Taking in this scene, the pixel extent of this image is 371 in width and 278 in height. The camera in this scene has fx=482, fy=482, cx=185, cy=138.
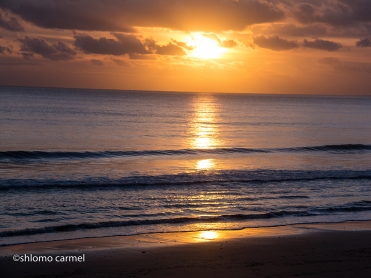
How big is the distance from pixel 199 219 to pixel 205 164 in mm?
12854

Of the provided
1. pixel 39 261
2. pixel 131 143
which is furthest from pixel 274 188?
pixel 131 143

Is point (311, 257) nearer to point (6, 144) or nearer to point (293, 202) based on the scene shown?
point (293, 202)

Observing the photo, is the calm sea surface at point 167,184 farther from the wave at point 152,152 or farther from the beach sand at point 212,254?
the beach sand at point 212,254

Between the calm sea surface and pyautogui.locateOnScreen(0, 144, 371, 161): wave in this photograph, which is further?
pyautogui.locateOnScreen(0, 144, 371, 161): wave

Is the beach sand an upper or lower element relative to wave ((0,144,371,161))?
upper

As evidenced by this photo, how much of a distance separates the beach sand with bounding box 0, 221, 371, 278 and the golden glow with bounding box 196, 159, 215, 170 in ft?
41.0

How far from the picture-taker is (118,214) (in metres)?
15.0

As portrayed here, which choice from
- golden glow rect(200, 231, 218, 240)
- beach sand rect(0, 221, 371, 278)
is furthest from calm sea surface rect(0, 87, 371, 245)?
beach sand rect(0, 221, 371, 278)

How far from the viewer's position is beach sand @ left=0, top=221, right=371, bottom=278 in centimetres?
934

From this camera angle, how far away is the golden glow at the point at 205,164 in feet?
85.2

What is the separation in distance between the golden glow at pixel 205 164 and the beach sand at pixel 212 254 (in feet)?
41.0

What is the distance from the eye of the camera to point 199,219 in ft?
47.7

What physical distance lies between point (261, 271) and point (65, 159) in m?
20.8

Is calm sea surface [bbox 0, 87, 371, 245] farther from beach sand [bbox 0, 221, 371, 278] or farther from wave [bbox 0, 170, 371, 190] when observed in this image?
beach sand [bbox 0, 221, 371, 278]
